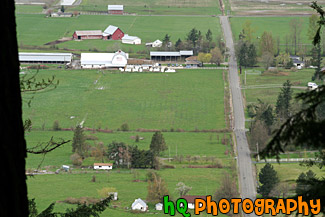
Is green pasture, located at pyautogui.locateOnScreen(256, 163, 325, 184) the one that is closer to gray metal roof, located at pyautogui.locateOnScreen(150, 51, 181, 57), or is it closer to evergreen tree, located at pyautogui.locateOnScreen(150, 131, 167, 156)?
evergreen tree, located at pyautogui.locateOnScreen(150, 131, 167, 156)

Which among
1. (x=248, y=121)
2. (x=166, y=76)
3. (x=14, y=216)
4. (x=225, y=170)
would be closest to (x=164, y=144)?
(x=225, y=170)

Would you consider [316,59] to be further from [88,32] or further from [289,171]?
[289,171]

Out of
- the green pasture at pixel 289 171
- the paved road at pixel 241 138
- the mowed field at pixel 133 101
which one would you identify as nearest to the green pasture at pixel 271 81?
the paved road at pixel 241 138

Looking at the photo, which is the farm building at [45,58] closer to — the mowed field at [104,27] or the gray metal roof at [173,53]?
the mowed field at [104,27]

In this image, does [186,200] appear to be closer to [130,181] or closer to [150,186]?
[150,186]

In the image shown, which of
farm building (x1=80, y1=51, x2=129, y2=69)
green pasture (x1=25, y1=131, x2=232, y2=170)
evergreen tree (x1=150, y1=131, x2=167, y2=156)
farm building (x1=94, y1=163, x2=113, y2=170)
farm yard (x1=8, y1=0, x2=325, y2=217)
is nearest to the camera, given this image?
farm yard (x1=8, y1=0, x2=325, y2=217)

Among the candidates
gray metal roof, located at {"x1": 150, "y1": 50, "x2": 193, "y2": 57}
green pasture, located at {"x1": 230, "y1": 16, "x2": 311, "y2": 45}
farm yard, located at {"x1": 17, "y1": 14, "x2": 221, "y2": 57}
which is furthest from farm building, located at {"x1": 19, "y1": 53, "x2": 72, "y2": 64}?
green pasture, located at {"x1": 230, "y1": 16, "x2": 311, "y2": 45}
